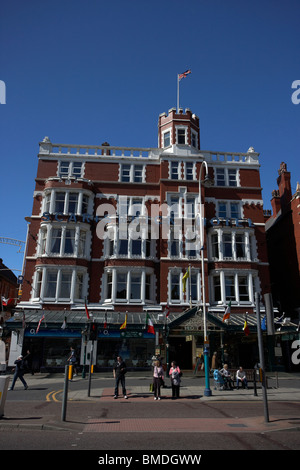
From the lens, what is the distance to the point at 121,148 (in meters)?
34.6

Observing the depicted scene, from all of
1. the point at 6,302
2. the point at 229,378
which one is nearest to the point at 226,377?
the point at 229,378

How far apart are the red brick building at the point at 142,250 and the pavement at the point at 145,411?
6.80 meters

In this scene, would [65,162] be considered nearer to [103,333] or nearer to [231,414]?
[103,333]

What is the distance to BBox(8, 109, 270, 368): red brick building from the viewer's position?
90.2ft

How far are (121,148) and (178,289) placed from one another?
587 inches

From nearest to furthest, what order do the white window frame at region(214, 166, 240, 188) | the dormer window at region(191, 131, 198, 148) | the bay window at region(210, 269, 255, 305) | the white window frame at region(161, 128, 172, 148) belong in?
the bay window at region(210, 269, 255, 305), the white window frame at region(214, 166, 240, 188), the white window frame at region(161, 128, 172, 148), the dormer window at region(191, 131, 198, 148)

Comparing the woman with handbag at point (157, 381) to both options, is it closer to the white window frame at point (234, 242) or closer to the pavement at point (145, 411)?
the pavement at point (145, 411)

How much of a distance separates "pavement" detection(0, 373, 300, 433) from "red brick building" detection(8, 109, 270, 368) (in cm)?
680

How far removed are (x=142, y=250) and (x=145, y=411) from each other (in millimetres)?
18168

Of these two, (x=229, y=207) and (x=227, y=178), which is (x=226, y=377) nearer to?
(x=229, y=207)

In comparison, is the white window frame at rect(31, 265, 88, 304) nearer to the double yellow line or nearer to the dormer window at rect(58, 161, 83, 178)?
the dormer window at rect(58, 161, 83, 178)

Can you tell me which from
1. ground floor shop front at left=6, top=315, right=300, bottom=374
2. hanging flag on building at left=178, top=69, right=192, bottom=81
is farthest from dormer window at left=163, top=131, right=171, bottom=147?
ground floor shop front at left=6, top=315, right=300, bottom=374

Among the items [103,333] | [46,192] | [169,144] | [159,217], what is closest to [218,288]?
[159,217]

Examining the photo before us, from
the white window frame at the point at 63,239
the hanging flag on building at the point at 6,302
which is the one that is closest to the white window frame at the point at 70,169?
the white window frame at the point at 63,239
